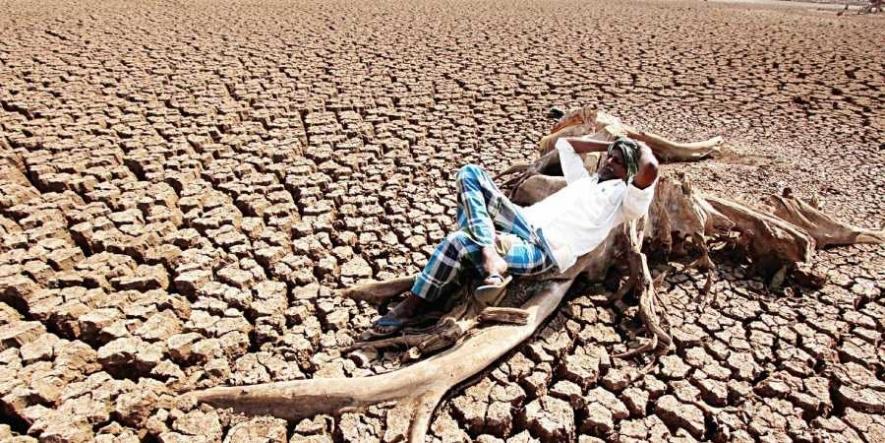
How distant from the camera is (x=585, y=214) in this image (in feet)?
7.52

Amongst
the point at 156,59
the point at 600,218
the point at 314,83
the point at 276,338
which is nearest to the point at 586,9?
the point at 314,83

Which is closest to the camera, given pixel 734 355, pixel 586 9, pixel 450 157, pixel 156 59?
pixel 734 355

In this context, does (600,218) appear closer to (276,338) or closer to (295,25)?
(276,338)

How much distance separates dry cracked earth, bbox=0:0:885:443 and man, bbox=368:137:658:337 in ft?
A: 0.85

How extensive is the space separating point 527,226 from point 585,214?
0.80ft

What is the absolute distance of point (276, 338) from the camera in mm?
2197

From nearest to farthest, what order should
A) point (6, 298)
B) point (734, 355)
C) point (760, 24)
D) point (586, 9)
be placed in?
point (734, 355), point (6, 298), point (760, 24), point (586, 9)

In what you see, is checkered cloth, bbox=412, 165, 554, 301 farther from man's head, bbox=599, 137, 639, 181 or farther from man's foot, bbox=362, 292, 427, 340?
man's head, bbox=599, 137, 639, 181

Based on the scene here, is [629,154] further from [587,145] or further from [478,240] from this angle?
[478,240]

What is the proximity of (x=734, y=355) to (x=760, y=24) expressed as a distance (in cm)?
868

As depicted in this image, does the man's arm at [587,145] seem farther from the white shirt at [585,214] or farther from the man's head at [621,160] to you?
the white shirt at [585,214]

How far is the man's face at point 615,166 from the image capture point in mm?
2355

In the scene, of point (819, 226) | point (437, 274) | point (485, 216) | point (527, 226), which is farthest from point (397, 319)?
point (819, 226)

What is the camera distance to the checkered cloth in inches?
82.0
